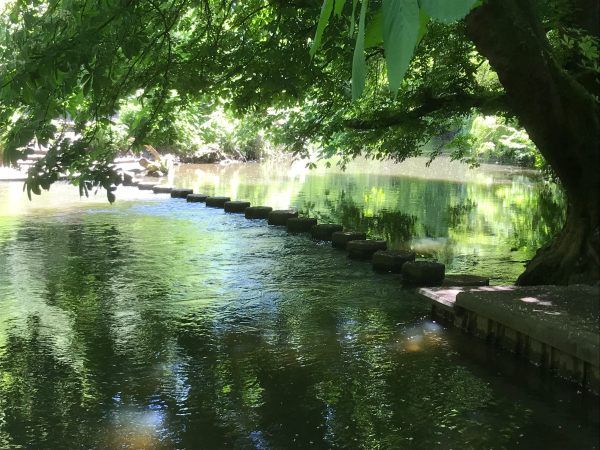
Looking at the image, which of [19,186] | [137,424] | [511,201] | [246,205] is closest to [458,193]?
[511,201]

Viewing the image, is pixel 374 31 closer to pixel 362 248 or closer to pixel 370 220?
pixel 362 248

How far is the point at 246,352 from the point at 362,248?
4.41m

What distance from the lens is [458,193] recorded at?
2078 centimetres

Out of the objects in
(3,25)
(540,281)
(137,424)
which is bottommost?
(137,424)

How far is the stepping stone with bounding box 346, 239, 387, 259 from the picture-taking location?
33.5ft

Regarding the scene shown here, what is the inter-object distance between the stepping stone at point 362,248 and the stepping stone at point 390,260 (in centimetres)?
67

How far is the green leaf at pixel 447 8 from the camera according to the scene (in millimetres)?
889

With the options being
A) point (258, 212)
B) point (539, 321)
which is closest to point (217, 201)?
point (258, 212)

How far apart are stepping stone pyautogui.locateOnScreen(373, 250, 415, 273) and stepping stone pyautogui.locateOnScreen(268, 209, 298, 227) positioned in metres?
4.07

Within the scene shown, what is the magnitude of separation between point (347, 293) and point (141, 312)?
2.35m

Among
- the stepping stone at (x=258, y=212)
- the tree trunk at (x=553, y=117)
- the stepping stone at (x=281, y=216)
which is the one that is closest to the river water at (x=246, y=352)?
the stepping stone at (x=281, y=216)

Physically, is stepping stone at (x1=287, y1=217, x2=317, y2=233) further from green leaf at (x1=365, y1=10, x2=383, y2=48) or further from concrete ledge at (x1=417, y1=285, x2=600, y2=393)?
green leaf at (x1=365, y1=10, x2=383, y2=48)

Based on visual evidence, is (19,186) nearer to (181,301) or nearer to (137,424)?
(181,301)

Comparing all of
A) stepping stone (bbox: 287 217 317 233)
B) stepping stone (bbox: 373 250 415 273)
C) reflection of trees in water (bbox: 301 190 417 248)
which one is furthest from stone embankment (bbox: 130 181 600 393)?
stepping stone (bbox: 287 217 317 233)
